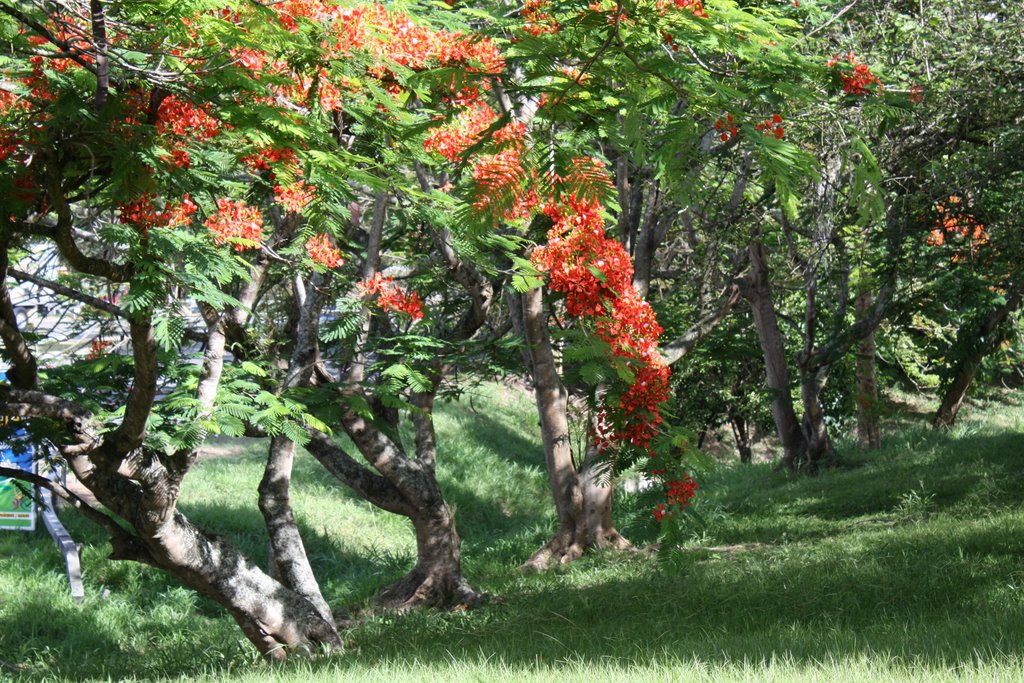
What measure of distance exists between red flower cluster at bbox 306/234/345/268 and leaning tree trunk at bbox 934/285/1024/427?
8311 mm

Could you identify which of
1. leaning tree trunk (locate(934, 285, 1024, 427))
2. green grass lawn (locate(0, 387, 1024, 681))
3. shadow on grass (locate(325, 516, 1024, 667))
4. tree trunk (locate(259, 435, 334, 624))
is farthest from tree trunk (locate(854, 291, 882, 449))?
tree trunk (locate(259, 435, 334, 624))

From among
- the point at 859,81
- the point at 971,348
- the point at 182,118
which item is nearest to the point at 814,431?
the point at 971,348

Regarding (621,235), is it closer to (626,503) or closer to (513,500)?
(626,503)

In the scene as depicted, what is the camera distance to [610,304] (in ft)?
21.7

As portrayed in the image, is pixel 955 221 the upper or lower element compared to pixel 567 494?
upper

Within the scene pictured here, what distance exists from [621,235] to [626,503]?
477 cm

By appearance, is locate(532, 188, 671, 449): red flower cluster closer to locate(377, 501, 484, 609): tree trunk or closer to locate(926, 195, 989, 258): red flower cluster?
locate(926, 195, 989, 258): red flower cluster

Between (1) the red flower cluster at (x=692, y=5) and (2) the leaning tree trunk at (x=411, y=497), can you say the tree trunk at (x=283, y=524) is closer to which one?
(2) the leaning tree trunk at (x=411, y=497)

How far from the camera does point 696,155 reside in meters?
3.46

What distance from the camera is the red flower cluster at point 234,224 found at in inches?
249

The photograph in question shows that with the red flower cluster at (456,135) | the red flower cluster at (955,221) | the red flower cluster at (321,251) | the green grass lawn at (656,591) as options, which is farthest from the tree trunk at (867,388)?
the red flower cluster at (321,251)

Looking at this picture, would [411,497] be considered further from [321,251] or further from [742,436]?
[742,436]

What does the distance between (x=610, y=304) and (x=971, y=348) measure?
396 inches

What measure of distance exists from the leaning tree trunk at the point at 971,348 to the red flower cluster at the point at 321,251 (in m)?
8.31
